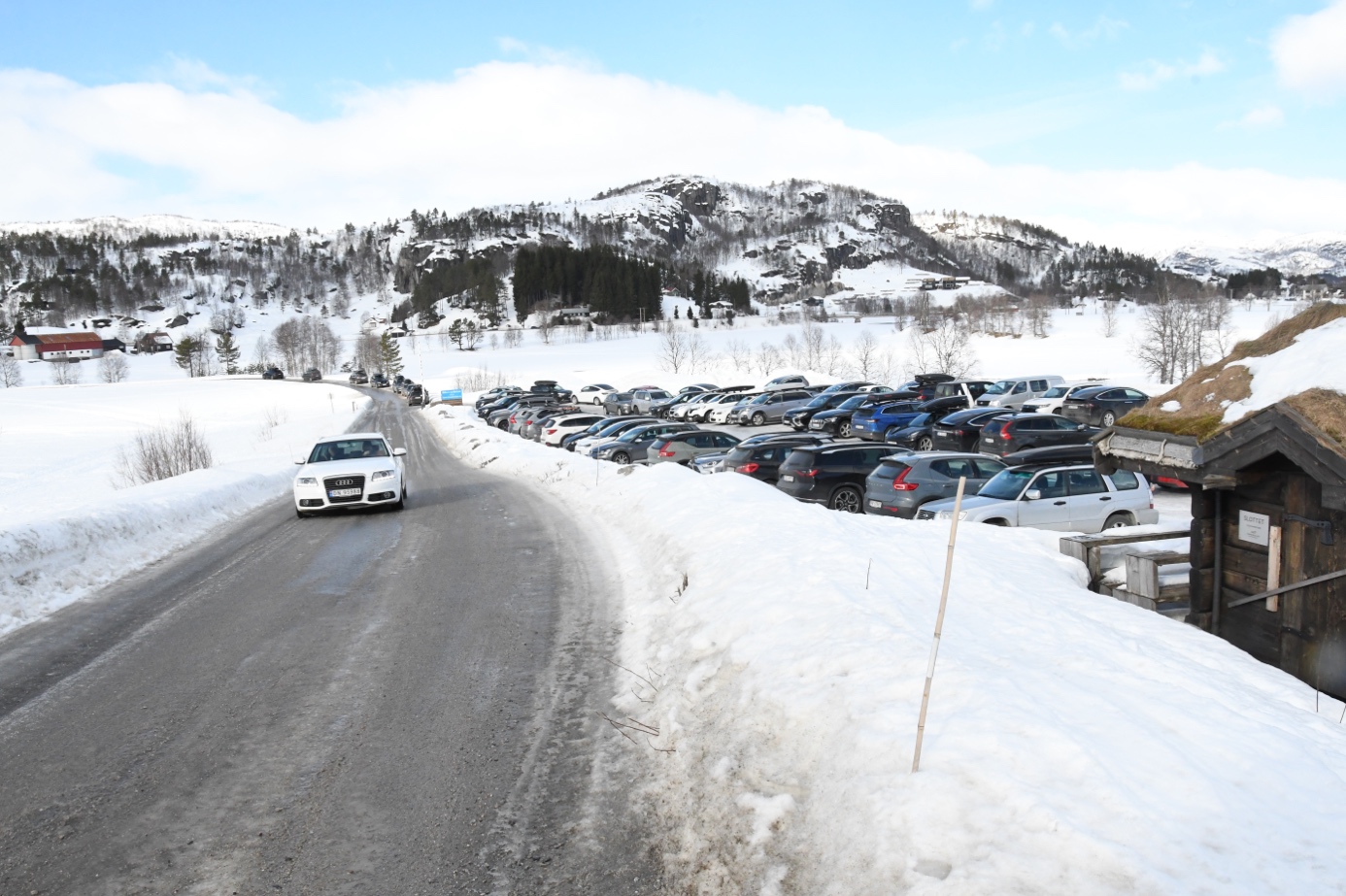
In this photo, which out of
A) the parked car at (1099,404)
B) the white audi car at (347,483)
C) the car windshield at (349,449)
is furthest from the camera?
the parked car at (1099,404)

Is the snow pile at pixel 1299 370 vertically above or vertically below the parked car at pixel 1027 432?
above

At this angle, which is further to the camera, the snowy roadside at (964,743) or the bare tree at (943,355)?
the bare tree at (943,355)

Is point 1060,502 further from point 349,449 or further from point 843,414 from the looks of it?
point 843,414

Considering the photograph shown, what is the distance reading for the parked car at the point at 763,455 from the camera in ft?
67.4

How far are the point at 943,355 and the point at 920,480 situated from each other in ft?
196

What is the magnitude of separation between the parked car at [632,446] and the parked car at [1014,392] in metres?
17.4

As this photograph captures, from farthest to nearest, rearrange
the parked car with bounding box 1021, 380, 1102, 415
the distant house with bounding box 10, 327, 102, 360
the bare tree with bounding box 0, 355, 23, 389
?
the distant house with bounding box 10, 327, 102, 360
the bare tree with bounding box 0, 355, 23, 389
the parked car with bounding box 1021, 380, 1102, 415

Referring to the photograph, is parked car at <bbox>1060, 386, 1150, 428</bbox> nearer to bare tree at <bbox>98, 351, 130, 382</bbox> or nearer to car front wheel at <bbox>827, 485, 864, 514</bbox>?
car front wheel at <bbox>827, 485, 864, 514</bbox>

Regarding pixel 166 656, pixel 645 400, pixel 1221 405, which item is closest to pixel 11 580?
pixel 166 656

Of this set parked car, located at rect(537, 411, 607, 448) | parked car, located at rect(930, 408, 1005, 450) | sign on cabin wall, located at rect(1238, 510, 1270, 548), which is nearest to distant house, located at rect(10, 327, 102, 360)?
parked car, located at rect(537, 411, 607, 448)

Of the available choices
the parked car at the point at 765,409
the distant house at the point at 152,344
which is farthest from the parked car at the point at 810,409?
the distant house at the point at 152,344

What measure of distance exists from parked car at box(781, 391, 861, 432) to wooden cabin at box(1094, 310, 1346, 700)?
2872cm

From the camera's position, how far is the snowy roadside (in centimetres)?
332

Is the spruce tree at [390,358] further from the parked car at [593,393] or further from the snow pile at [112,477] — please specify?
the parked car at [593,393]
